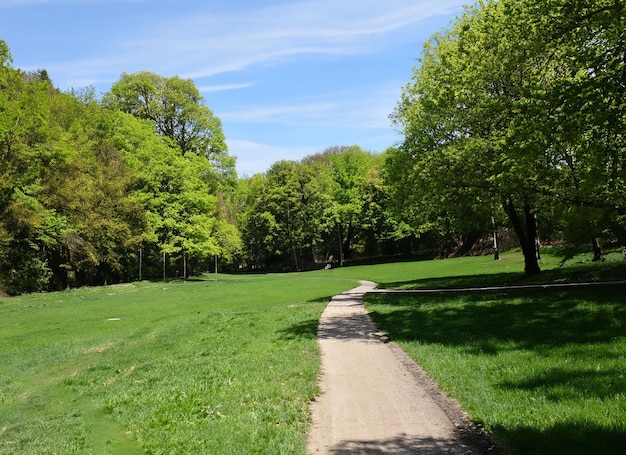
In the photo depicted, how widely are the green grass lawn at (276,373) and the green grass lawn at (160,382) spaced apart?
0.12ft

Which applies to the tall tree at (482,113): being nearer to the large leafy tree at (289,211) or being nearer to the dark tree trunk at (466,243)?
the dark tree trunk at (466,243)

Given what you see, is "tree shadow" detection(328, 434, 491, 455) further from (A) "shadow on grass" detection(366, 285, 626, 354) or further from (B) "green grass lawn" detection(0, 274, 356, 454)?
(A) "shadow on grass" detection(366, 285, 626, 354)

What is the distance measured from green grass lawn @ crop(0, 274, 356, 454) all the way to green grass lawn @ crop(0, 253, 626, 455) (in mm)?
37

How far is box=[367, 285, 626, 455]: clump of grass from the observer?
5656 millimetres

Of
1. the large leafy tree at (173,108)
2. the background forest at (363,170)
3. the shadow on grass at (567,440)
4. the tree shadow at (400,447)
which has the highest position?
the large leafy tree at (173,108)

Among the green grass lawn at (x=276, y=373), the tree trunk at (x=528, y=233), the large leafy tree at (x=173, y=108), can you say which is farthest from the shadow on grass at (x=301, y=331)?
the large leafy tree at (x=173, y=108)

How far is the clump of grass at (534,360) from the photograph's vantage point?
5.66 m

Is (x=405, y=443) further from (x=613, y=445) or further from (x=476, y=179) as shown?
(x=476, y=179)

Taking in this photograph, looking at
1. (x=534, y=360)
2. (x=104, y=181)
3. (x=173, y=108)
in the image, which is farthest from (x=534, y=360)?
(x=173, y=108)

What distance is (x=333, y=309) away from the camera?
19.6 meters

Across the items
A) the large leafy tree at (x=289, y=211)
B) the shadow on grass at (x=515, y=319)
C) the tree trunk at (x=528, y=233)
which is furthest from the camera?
the large leafy tree at (x=289, y=211)

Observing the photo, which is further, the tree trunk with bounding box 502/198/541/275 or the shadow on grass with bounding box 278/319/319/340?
the tree trunk with bounding box 502/198/541/275

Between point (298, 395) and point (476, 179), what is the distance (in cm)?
1675

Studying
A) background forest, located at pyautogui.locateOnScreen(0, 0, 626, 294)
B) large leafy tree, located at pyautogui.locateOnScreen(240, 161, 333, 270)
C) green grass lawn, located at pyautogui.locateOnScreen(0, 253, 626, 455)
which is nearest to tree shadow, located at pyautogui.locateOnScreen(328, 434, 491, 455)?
green grass lawn, located at pyautogui.locateOnScreen(0, 253, 626, 455)
